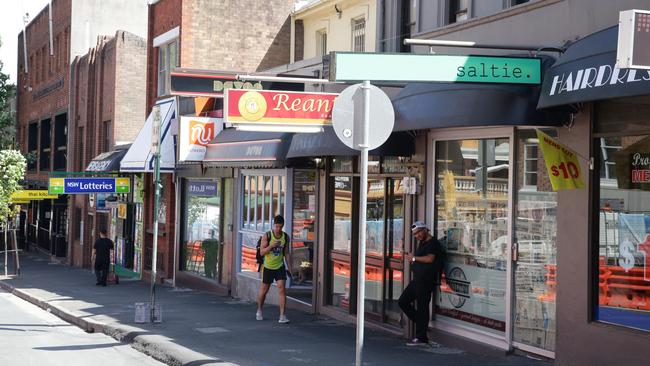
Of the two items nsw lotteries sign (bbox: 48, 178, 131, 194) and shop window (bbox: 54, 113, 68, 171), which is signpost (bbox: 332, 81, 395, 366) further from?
shop window (bbox: 54, 113, 68, 171)

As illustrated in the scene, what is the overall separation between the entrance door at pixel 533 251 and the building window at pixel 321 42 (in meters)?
13.1

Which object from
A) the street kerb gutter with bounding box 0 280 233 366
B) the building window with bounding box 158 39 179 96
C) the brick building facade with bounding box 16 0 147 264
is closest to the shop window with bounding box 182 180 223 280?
the building window with bounding box 158 39 179 96

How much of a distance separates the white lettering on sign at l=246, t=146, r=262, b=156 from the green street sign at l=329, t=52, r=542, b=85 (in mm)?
7359

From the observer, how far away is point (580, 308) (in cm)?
942

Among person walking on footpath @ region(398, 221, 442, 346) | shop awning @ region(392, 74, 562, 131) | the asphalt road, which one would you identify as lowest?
the asphalt road

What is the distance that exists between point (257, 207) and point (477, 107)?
372 inches

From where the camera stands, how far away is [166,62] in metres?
25.3

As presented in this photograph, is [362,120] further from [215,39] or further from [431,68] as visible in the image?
[215,39]

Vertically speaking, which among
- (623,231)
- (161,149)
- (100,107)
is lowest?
(623,231)

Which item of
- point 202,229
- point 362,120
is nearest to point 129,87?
point 202,229

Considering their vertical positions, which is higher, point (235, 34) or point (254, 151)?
point (235, 34)

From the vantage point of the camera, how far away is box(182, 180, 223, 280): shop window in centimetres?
2116

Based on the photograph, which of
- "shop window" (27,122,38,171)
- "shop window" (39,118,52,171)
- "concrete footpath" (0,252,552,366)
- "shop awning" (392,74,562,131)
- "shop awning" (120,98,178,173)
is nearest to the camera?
"shop awning" (392,74,562,131)

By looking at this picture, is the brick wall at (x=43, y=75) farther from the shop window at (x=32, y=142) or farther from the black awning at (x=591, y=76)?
the black awning at (x=591, y=76)
